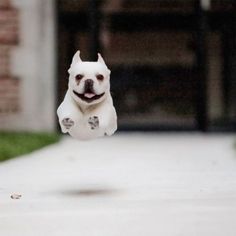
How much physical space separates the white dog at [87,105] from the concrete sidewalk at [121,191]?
0.53m

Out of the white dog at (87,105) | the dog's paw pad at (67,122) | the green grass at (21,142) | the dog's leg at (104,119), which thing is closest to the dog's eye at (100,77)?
the white dog at (87,105)

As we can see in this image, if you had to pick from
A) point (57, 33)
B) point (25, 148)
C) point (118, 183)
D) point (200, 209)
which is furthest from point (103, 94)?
point (57, 33)

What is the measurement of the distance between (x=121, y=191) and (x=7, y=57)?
5.45 metres

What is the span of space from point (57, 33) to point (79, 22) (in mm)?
452

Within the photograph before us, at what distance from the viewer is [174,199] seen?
4.93 m

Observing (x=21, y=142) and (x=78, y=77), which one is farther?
(x=21, y=142)

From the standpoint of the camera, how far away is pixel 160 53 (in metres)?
10.9

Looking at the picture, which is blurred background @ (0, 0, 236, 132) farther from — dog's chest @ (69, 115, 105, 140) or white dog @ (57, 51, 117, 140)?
dog's chest @ (69, 115, 105, 140)

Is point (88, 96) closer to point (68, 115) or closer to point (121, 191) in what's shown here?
point (68, 115)

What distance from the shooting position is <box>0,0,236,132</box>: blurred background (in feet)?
35.4

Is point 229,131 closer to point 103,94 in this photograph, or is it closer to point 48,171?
point 48,171

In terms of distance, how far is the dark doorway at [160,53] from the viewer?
10.8 metres

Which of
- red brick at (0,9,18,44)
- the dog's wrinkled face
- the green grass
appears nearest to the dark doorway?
red brick at (0,9,18,44)

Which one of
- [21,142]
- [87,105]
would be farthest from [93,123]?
[21,142]
